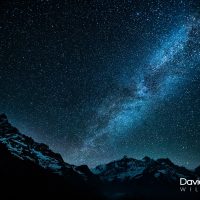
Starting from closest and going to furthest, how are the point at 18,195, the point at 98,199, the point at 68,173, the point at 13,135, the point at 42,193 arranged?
the point at 18,195
the point at 42,193
the point at 98,199
the point at 68,173
the point at 13,135

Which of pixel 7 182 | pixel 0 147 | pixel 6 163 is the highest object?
pixel 0 147

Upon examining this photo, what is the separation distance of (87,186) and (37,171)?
6378 cm

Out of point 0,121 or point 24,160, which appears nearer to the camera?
point 24,160

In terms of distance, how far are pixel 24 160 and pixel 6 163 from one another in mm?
15470

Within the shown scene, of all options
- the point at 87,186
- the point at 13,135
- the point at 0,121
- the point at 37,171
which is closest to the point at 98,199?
the point at 87,186

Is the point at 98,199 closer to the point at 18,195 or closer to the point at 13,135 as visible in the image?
the point at 18,195

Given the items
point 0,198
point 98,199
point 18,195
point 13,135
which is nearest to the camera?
point 0,198

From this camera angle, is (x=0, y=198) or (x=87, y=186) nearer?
(x=0, y=198)

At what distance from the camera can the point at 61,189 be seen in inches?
5497

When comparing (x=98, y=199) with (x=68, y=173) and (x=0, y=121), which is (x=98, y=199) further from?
(x=0, y=121)

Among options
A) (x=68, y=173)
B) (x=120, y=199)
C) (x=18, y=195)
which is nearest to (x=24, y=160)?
(x=18, y=195)

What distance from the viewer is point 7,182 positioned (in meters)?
106

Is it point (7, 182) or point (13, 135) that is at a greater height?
point (13, 135)

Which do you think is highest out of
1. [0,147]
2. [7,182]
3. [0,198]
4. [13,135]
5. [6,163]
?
[13,135]
